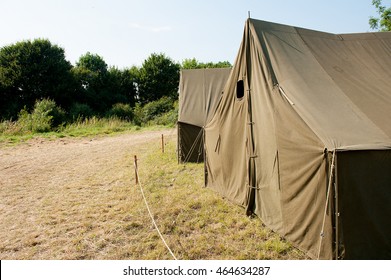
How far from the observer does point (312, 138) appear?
3811mm

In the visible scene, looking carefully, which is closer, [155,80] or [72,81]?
[72,81]

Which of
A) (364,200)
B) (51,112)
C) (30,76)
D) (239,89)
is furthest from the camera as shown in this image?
(30,76)

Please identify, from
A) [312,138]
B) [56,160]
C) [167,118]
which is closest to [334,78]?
[312,138]

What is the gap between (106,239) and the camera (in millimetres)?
4758

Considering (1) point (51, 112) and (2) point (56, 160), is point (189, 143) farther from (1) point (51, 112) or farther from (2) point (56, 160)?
(1) point (51, 112)

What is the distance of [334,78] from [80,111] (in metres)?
24.1

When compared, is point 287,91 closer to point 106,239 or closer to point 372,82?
point 372,82

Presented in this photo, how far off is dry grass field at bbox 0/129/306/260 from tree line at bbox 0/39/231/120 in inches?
699

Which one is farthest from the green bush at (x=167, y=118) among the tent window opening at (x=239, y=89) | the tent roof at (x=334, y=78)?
the tent roof at (x=334, y=78)

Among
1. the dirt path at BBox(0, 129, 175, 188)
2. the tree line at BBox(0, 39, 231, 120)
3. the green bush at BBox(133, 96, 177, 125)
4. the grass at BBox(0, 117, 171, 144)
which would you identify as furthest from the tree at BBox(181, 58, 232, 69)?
the dirt path at BBox(0, 129, 175, 188)

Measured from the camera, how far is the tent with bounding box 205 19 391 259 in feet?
11.6

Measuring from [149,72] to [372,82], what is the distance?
31122 millimetres

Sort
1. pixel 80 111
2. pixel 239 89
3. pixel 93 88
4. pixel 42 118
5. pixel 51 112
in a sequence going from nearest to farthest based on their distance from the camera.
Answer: pixel 239 89
pixel 42 118
pixel 51 112
pixel 80 111
pixel 93 88
